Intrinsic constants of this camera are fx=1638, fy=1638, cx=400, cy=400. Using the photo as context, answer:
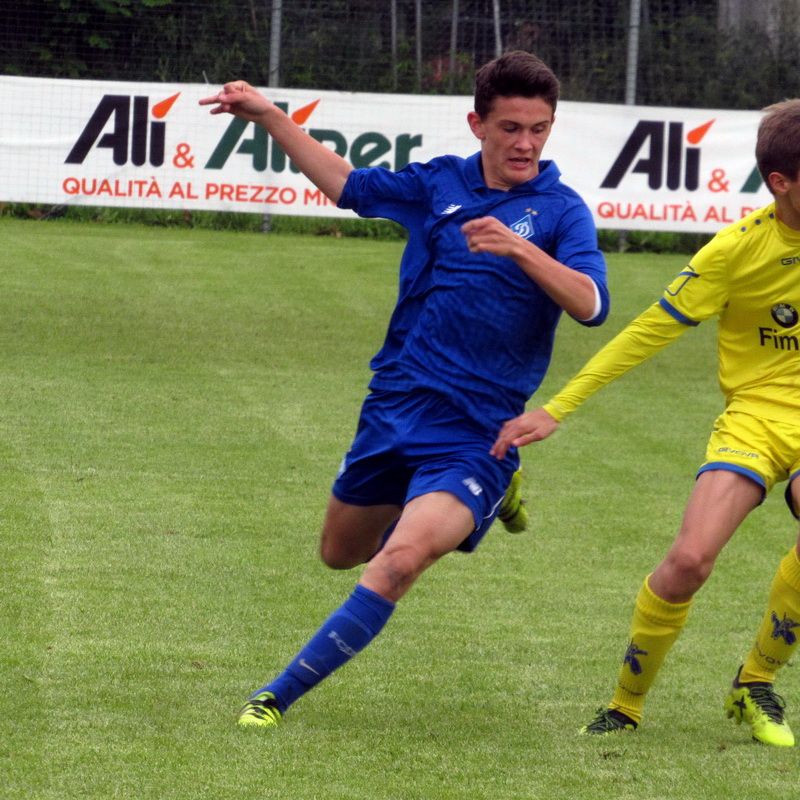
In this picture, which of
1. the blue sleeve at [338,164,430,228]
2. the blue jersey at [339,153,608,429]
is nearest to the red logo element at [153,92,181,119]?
the blue sleeve at [338,164,430,228]

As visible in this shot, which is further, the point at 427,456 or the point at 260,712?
the point at 427,456

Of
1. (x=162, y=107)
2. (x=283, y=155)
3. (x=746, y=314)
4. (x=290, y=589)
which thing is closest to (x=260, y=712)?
(x=746, y=314)

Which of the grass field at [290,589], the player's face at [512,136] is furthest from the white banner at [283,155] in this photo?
the player's face at [512,136]

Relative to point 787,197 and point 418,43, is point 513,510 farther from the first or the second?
point 418,43

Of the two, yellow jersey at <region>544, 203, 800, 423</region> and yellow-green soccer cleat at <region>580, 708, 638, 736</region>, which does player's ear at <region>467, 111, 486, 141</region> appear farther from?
yellow-green soccer cleat at <region>580, 708, 638, 736</region>

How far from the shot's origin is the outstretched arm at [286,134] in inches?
213

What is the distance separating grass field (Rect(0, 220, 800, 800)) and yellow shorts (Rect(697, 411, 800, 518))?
0.87 metres

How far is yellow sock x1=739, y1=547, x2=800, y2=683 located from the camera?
5348mm

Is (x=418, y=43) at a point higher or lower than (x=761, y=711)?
higher

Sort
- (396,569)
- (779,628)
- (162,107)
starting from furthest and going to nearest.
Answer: (162,107) < (779,628) < (396,569)

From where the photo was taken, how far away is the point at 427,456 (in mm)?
5160

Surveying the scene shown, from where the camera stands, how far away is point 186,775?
14.7 ft

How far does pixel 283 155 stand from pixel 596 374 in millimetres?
10957

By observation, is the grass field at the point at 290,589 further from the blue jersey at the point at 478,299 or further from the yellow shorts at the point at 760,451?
the blue jersey at the point at 478,299
